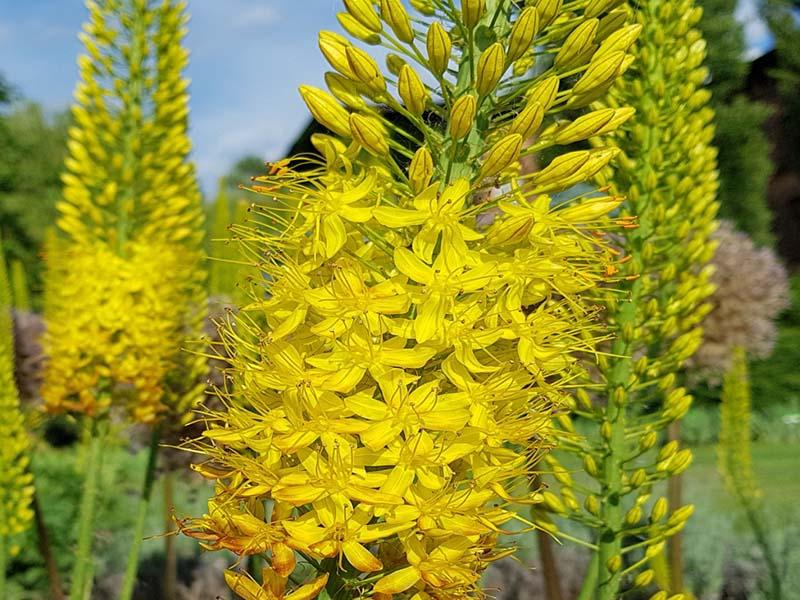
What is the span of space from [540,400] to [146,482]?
173cm

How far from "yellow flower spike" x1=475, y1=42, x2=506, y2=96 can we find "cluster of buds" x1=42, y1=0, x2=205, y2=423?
174 centimetres

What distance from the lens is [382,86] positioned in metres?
1.29

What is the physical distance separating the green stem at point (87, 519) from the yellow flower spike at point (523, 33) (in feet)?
6.69

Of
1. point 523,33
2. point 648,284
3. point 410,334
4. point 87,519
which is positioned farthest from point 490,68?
point 87,519

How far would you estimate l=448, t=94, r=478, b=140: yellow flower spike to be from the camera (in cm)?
115

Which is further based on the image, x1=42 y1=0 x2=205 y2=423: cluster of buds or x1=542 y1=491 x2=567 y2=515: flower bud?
x1=42 y1=0 x2=205 y2=423: cluster of buds

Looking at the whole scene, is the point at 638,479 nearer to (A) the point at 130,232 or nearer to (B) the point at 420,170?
(B) the point at 420,170

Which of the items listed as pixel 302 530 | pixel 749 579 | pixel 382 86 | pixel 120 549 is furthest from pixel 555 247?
pixel 120 549

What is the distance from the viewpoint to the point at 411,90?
3.98 feet

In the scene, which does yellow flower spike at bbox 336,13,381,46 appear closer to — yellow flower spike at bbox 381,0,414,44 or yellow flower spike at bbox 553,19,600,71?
yellow flower spike at bbox 381,0,414,44

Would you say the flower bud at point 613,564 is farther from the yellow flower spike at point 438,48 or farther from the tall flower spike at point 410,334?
the yellow flower spike at point 438,48

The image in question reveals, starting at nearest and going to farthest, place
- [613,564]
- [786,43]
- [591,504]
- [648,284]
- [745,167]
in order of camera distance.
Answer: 1. [613,564]
2. [591,504]
3. [648,284]
4. [745,167]
5. [786,43]

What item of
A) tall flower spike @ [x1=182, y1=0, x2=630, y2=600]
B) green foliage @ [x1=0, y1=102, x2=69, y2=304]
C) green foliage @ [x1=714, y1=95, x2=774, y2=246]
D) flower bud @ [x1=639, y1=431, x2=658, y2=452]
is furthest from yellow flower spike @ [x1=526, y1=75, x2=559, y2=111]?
green foliage @ [x1=0, y1=102, x2=69, y2=304]

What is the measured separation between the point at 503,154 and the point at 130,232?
2.05m
